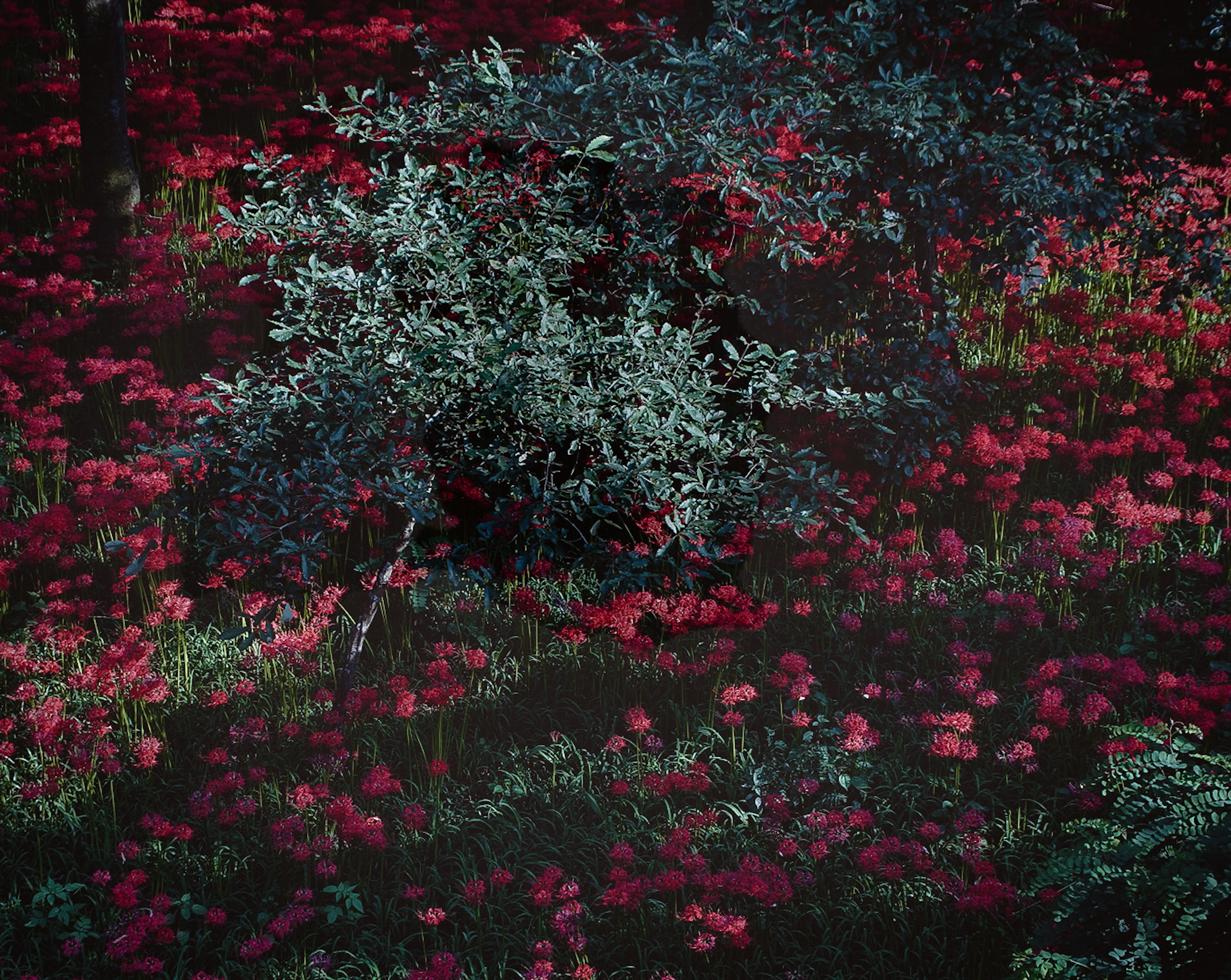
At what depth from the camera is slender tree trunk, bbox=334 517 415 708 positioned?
375 cm

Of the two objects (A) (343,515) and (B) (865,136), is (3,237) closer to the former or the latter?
(A) (343,515)

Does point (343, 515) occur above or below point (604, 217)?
below

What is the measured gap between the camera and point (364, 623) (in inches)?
150

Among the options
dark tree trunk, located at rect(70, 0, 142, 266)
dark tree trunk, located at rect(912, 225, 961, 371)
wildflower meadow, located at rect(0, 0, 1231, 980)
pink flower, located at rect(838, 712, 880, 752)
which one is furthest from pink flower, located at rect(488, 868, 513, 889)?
dark tree trunk, located at rect(70, 0, 142, 266)

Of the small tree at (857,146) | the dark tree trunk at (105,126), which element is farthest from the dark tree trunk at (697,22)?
the dark tree trunk at (105,126)

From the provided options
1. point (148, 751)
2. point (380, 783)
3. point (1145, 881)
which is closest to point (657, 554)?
point (380, 783)

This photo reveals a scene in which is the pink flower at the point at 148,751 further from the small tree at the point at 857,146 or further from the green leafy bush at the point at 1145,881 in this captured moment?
the green leafy bush at the point at 1145,881

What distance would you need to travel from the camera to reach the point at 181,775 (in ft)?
12.1

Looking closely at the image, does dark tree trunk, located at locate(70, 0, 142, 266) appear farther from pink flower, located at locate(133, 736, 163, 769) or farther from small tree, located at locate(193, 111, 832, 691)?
pink flower, located at locate(133, 736, 163, 769)

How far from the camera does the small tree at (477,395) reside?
3.15m

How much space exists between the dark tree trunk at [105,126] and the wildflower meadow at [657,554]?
792 millimetres

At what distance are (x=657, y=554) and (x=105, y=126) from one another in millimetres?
4659

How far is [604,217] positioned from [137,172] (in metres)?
4.15

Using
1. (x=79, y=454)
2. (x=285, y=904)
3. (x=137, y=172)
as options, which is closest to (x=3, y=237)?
(x=137, y=172)
